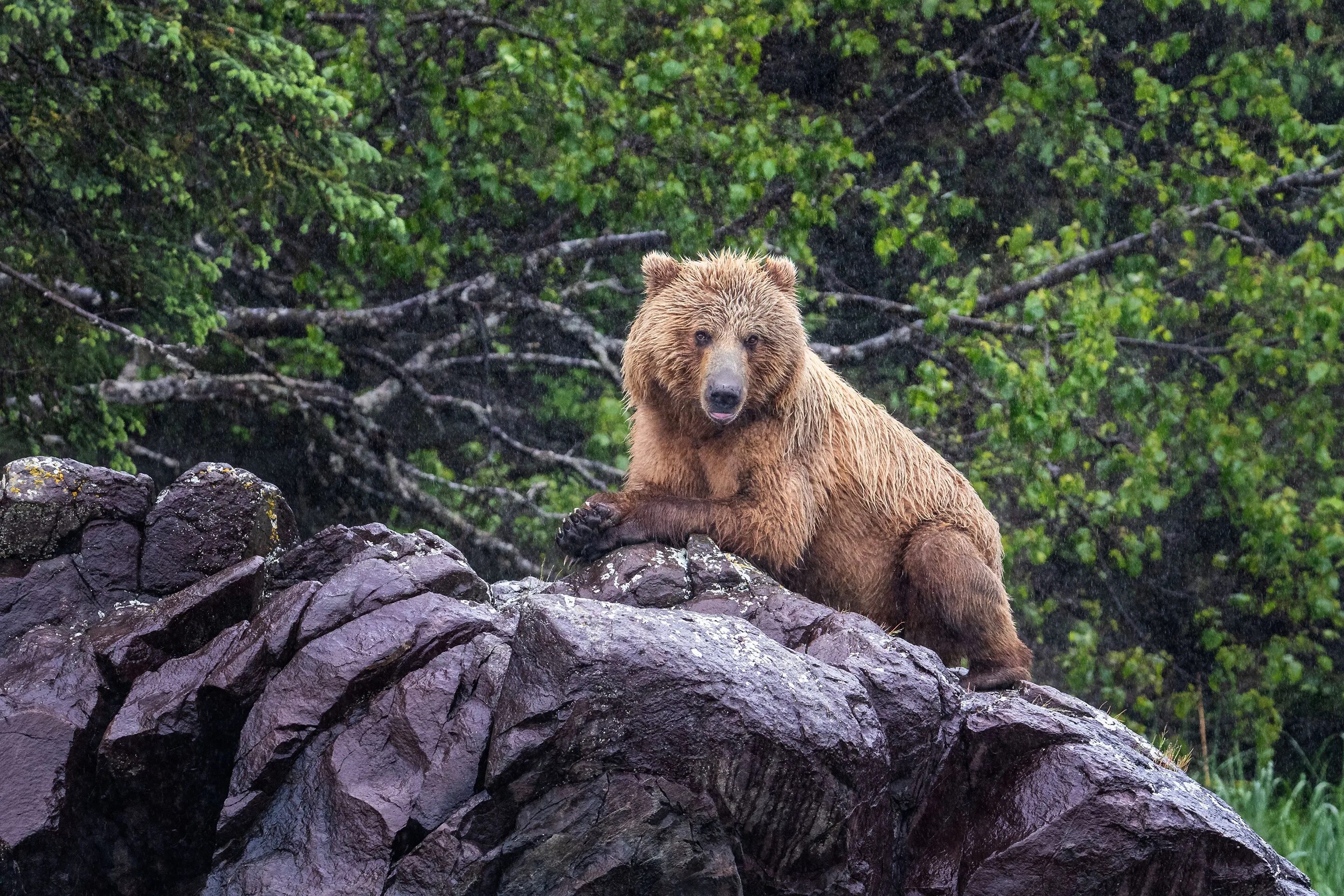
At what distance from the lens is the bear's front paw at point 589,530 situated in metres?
4.85

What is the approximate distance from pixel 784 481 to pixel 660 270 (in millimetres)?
1154

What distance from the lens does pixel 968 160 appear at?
12258 mm

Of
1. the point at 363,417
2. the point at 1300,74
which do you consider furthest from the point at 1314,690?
the point at 363,417

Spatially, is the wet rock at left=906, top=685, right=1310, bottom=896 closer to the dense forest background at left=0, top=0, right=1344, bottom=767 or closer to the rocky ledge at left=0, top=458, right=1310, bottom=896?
the rocky ledge at left=0, top=458, right=1310, bottom=896

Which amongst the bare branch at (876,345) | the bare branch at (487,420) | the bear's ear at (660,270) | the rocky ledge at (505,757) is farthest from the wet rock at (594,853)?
the bare branch at (876,345)

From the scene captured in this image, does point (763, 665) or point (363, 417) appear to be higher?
point (763, 665)

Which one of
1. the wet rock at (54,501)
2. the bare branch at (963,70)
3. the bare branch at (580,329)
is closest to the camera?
the wet rock at (54,501)

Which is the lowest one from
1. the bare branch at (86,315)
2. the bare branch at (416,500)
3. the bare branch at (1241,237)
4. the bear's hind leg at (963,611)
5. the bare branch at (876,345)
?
the bare branch at (416,500)

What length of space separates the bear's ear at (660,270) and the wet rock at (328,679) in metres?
2.16

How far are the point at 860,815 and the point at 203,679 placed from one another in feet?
6.20

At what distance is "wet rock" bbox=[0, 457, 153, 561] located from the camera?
159 inches

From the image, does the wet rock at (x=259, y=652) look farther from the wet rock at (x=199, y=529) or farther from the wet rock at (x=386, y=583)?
the wet rock at (x=199, y=529)

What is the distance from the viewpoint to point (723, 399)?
4.87 meters

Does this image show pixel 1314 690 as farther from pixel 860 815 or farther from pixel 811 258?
pixel 860 815
